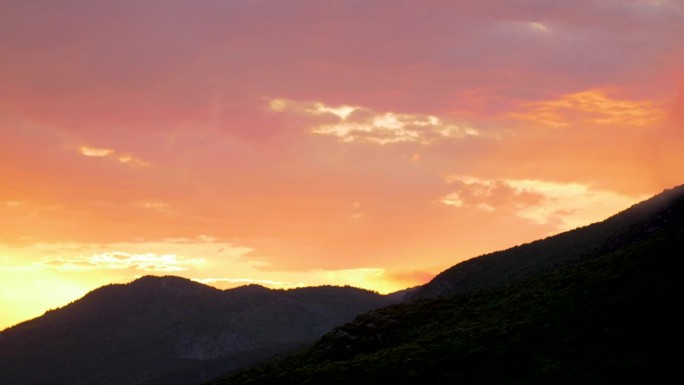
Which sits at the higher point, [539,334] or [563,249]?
[563,249]

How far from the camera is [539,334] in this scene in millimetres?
66875

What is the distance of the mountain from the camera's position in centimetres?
5772

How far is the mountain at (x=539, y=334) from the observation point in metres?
57.7

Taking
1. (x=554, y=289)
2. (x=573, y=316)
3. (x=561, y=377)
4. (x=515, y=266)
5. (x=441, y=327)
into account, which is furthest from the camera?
(x=515, y=266)

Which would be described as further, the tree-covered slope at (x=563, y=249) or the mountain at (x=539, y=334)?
the tree-covered slope at (x=563, y=249)

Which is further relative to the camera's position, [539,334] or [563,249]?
[563,249]

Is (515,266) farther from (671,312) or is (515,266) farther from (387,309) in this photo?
(671,312)

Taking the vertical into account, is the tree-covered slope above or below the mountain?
above

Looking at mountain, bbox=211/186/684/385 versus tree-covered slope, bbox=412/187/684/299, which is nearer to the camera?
mountain, bbox=211/186/684/385

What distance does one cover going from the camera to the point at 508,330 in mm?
71188

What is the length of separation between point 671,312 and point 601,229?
75491 mm

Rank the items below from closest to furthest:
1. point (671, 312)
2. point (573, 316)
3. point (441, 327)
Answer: point (671, 312)
point (573, 316)
point (441, 327)

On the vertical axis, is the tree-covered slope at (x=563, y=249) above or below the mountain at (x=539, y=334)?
above

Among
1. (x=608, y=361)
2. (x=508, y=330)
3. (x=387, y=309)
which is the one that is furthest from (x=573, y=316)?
(x=387, y=309)
